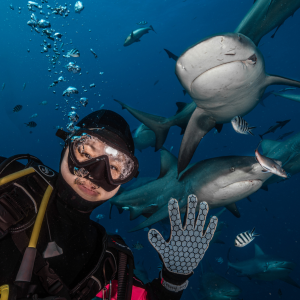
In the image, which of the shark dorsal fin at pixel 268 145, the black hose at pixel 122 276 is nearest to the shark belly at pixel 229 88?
the shark dorsal fin at pixel 268 145

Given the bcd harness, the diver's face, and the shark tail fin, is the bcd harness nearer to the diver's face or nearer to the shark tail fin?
the diver's face

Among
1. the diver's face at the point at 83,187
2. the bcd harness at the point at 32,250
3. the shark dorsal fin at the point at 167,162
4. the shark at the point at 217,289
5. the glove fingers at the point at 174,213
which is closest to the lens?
the bcd harness at the point at 32,250

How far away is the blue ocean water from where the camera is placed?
132 ft

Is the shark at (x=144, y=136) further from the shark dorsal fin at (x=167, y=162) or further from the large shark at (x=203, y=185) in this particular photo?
the shark dorsal fin at (x=167, y=162)

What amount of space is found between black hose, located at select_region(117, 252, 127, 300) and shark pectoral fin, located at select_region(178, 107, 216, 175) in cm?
303

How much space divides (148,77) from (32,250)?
94.6m

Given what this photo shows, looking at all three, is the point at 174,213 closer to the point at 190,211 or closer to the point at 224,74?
the point at 190,211

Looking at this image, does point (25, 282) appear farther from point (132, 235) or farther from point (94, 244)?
point (132, 235)

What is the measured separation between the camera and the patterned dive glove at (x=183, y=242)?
8.40ft

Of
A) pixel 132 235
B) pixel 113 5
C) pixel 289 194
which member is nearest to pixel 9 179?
pixel 132 235

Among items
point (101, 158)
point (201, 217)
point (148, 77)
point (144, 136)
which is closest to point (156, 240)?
point (201, 217)

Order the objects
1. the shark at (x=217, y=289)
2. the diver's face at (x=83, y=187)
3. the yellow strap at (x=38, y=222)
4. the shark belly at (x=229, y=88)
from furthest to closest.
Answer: the shark at (x=217, y=289)
the shark belly at (x=229, y=88)
the diver's face at (x=83, y=187)
the yellow strap at (x=38, y=222)

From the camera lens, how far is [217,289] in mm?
8438

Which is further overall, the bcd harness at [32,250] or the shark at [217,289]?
the shark at [217,289]
